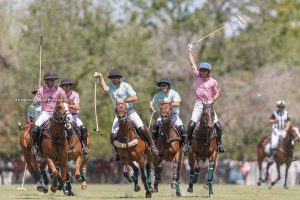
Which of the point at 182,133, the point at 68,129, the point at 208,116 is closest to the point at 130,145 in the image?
the point at 68,129

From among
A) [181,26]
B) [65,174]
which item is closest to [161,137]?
[65,174]

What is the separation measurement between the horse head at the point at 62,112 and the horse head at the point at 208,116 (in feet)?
10.9

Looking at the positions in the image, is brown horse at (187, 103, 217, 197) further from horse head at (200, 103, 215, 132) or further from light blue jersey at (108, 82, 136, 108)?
light blue jersey at (108, 82, 136, 108)

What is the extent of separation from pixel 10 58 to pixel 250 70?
1757 cm

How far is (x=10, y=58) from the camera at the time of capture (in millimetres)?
63031

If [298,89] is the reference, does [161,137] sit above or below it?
below

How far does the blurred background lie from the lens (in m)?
61.2

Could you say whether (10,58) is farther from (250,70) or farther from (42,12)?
(250,70)

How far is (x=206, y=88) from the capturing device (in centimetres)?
2830

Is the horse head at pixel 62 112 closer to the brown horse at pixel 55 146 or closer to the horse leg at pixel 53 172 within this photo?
the brown horse at pixel 55 146

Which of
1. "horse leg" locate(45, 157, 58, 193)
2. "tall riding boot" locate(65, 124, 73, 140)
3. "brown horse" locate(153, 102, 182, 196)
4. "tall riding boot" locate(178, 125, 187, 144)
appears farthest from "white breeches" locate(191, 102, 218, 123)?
"horse leg" locate(45, 157, 58, 193)

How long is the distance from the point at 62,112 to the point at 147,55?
4171cm

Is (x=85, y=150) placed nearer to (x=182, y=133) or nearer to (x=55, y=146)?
(x=182, y=133)

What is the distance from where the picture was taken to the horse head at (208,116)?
2745cm
